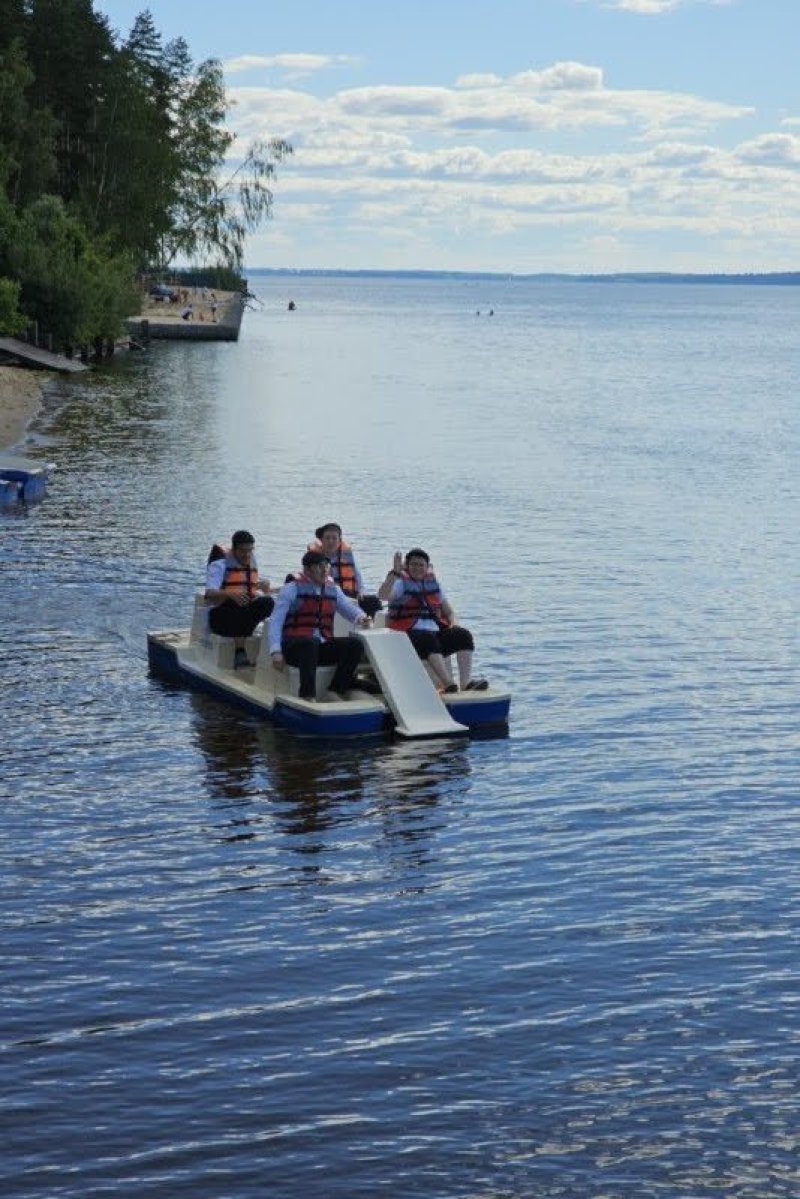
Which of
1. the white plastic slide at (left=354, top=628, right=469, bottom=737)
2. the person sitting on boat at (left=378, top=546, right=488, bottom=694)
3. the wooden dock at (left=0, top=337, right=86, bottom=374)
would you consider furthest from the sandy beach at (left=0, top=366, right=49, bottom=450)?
the white plastic slide at (left=354, top=628, right=469, bottom=737)

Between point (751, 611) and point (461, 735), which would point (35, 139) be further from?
point (461, 735)

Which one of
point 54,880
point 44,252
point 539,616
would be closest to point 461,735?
point 54,880

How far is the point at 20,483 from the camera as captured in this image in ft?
123

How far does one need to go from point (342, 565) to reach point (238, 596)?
1234mm

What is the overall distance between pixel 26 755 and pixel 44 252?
56424mm

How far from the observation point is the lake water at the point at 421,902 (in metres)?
10.2

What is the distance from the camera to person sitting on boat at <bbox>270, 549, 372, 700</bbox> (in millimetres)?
19344

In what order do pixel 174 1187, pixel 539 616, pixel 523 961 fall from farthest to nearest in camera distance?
pixel 539 616 → pixel 523 961 → pixel 174 1187

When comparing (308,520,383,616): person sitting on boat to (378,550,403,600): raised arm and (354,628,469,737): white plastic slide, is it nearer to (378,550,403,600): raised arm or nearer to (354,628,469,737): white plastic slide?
(378,550,403,600): raised arm

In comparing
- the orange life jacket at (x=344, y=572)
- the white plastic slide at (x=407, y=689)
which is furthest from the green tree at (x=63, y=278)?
the white plastic slide at (x=407, y=689)

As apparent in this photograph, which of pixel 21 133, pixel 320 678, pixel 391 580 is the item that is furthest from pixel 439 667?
pixel 21 133

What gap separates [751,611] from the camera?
90.8 feet

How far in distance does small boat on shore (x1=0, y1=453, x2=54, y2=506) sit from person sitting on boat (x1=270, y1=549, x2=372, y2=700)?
18700 mm

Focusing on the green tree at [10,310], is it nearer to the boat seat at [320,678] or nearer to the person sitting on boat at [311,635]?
the person sitting on boat at [311,635]
